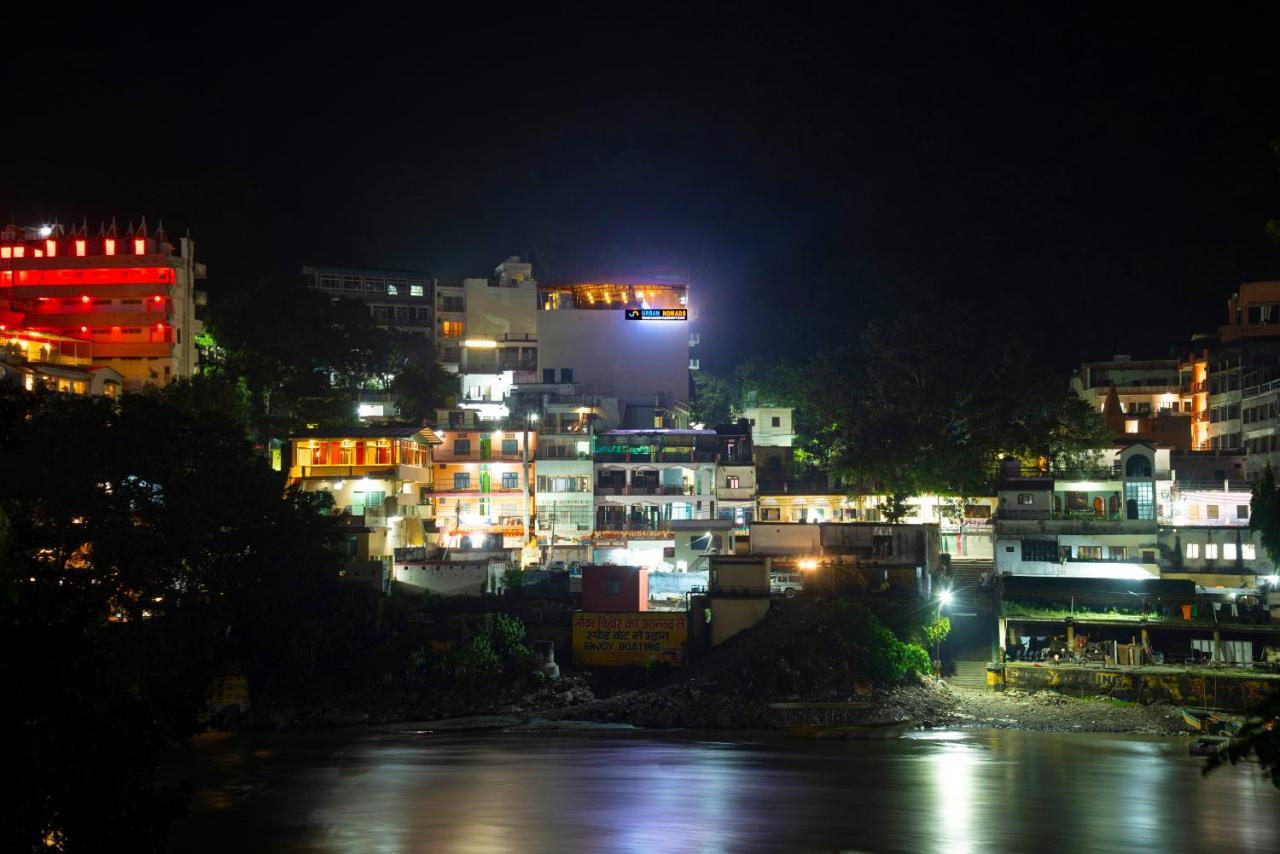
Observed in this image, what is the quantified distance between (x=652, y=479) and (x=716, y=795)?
26.6m

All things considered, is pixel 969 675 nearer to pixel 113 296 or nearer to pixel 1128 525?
pixel 1128 525

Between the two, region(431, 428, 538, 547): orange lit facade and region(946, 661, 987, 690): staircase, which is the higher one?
region(431, 428, 538, 547): orange lit facade

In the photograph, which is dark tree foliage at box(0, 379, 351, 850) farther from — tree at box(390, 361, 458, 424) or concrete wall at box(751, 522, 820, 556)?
tree at box(390, 361, 458, 424)

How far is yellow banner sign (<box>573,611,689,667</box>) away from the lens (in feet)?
132

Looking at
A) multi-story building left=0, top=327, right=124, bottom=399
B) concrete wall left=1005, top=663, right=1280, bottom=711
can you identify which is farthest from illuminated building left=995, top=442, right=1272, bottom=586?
multi-story building left=0, top=327, right=124, bottom=399

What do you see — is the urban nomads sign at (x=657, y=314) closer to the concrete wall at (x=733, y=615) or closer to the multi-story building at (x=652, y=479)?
the multi-story building at (x=652, y=479)

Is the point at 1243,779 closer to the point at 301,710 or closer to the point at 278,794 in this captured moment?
the point at 278,794

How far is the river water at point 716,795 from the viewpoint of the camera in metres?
24.7

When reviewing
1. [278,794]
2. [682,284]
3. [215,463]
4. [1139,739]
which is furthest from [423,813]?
[682,284]

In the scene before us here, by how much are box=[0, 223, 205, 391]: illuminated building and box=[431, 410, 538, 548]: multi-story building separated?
1612cm

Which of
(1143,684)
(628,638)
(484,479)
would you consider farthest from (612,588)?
(1143,684)

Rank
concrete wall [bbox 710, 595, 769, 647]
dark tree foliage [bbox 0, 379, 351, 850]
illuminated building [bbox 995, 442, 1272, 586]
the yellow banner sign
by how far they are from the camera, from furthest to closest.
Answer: illuminated building [bbox 995, 442, 1272, 586]
concrete wall [bbox 710, 595, 769, 647]
the yellow banner sign
dark tree foliage [bbox 0, 379, 351, 850]

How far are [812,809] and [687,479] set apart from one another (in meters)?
28.2

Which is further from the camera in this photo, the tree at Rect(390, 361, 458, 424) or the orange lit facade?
the tree at Rect(390, 361, 458, 424)
